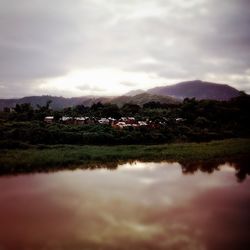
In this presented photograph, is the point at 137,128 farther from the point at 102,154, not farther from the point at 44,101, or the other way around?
the point at 44,101

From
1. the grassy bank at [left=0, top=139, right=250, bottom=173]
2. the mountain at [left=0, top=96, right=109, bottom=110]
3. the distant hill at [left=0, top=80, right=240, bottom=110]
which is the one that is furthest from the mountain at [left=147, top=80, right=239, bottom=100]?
the grassy bank at [left=0, top=139, right=250, bottom=173]

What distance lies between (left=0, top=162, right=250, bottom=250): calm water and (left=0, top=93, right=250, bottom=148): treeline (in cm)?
786

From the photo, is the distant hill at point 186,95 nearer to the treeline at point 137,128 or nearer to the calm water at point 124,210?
the treeline at point 137,128

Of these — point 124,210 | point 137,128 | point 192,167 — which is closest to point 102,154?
point 192,167

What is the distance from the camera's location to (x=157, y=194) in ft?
46.1

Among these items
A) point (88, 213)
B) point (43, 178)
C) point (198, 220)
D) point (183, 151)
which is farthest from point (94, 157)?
point (198, 220)

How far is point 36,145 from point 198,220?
1517 centimetres

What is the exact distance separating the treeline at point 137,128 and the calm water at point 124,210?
7856mm

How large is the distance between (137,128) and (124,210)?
1690 centimetres

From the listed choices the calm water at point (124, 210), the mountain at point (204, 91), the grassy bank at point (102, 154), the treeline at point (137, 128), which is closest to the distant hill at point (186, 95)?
the mountain at point (204, 91)

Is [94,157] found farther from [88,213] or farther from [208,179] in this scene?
[88,213]

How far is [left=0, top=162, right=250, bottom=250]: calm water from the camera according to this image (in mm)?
9453

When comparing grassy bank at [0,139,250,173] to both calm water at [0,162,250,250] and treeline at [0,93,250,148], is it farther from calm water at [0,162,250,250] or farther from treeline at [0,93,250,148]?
treeline at [0,93,250,148]

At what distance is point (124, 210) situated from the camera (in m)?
12.0
